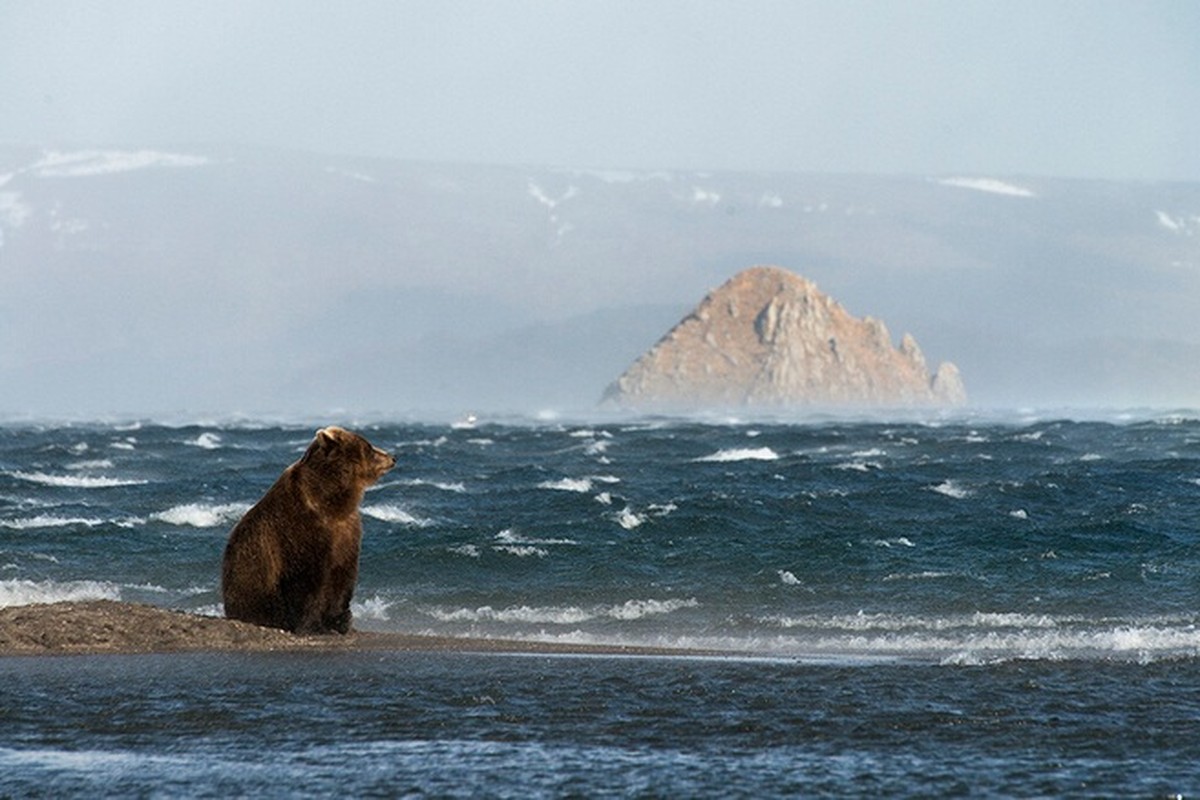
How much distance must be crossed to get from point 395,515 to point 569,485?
6.48 metres

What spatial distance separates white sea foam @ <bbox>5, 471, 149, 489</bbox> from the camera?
41125 mm

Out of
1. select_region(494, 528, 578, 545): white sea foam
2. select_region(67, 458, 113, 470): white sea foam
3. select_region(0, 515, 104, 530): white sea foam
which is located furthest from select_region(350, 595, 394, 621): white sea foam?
select_region(67, 458, 113, 470): white sea foam

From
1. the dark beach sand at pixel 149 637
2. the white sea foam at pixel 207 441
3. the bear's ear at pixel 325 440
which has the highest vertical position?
the bear's ear at pixel 325 440

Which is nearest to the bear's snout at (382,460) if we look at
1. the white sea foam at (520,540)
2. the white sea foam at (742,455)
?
the white sea foam at (520,540)

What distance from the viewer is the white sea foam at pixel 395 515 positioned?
30.9 meters

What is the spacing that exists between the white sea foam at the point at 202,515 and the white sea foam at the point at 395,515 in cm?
230

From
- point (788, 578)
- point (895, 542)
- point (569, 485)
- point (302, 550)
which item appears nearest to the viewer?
point (302, 550)

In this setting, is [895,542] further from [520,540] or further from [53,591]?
[53,591]

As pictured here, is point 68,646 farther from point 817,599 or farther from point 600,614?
point 817,599

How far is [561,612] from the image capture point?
21.8 meters

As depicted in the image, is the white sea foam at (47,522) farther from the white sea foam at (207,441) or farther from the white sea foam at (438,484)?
the white sea foam at (207,441)

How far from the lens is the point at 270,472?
1783 inches

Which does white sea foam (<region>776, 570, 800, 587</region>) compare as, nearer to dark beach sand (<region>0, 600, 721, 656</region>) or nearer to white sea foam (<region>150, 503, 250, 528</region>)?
dark beach sand (<region>0, 600, 721, 656</region>)

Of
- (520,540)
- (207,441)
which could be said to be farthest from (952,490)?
(207,441)
